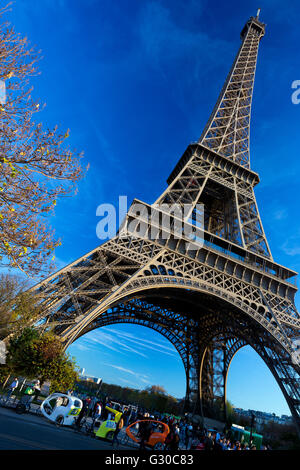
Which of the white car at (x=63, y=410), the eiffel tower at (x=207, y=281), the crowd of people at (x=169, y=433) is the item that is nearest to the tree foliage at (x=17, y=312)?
the eiffel tower at (x=207, y=281)

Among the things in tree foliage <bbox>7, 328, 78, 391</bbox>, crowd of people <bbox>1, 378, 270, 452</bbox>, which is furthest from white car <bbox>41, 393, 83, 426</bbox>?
tree foliage <bbox>7, 328, 78, 391</bbox>

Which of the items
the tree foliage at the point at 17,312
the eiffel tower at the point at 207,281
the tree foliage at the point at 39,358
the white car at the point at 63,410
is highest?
the eiffel tower at the point at 207,281

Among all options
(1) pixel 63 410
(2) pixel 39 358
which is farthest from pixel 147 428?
(2) pixel 39 358

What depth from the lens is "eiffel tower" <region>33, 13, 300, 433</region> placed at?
16.7 meters

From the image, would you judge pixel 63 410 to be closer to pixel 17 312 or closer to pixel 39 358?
pixel 39 358

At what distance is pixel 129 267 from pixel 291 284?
14.3 metres

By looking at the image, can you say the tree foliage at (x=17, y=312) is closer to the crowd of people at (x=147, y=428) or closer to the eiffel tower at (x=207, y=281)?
the eiffel tower at (x=207, y=281)

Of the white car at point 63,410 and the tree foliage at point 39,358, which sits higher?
the tree foliage at point 39,358

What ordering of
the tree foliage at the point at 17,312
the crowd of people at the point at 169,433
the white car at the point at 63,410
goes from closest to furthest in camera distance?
the crowd of people at the point at 169,433 < the white car at the point at 63,410 < the tree foliage at the point at 17,312

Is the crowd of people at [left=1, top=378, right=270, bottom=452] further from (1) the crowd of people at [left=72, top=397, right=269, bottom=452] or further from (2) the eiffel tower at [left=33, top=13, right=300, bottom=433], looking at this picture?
(2) the eiffel tower at [left=33, top=13, right=300, bottom=433]

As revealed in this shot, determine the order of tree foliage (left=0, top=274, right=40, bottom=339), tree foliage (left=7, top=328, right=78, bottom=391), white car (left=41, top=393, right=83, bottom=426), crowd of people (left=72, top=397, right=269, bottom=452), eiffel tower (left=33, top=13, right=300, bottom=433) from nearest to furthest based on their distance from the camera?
crowd of people (left=72, top=397, right=269, bottom=452) < white car (left=41, top=393, right=83, bottom=426) < tree foliage (left=7, top=328, right=78, bottom=391) < tree foliage (left=0, top=274, right=40, bottom=339) < eiffel tower (left=33, top=13, right=300, bottom=433)

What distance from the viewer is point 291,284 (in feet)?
72.9

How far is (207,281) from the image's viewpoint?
19938mm

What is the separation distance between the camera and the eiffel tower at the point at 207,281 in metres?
16.7
